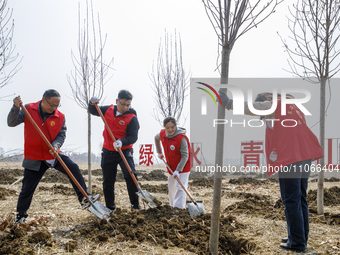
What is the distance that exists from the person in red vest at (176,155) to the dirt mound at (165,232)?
97cm

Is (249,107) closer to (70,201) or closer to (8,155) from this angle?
(8,155)

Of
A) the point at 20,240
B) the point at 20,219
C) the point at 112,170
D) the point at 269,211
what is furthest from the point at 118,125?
the point at 269,211

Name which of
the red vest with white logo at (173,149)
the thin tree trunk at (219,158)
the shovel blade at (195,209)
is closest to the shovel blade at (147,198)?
the shovel blade at (195,209)

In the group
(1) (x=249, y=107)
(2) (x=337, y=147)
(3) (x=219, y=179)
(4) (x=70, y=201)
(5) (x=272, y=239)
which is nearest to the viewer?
(3) (x=219, y=179)

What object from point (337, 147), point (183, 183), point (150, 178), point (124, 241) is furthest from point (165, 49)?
point (337, 147)

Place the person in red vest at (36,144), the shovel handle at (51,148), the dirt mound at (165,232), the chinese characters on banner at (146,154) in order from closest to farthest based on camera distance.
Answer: the dirt mound at (165,232) < the shovel handle at (51,148) < the person in red vest at (36,144) < the chinese characters on banner at (146,154)

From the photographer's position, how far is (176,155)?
4992 mm

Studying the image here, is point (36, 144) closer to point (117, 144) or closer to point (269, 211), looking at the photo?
point (117, 144)

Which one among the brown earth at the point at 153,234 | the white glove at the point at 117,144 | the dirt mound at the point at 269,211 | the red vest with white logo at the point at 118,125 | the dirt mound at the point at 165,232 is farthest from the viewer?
the red vest with white logo at the point at 118,125

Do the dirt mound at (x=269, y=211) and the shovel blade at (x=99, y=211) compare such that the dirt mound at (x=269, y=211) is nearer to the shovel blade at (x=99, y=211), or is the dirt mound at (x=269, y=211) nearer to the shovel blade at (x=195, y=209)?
the shovel blade at (x=195, y=209)

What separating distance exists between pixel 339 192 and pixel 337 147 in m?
8.47

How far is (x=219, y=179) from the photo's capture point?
2686 millimetres

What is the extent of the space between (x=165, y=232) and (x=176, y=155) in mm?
1828

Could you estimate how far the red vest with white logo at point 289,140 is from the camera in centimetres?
312
